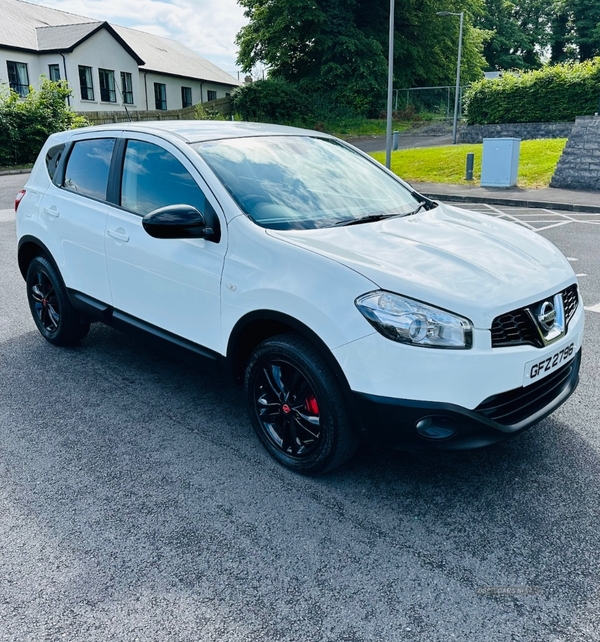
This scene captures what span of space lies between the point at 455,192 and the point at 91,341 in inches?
527

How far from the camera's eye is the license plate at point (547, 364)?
115 inches

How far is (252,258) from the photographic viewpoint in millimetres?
3258

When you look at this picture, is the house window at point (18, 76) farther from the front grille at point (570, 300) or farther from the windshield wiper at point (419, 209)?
the front grille at point (570, 300)

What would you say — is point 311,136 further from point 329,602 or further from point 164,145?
point 329,602

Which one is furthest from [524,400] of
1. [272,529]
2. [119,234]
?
[119,234]

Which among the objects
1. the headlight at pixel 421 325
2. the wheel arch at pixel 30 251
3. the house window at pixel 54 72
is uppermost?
the house window at pixel 54 72

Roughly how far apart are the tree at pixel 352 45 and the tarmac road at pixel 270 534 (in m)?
39.4

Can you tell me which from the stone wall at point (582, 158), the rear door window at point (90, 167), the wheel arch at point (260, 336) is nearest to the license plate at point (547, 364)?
the wheel arch at point (260, 336)

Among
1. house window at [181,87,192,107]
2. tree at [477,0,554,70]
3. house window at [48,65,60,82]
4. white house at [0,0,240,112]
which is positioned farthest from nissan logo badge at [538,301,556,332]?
tree at [477,0,554,70]

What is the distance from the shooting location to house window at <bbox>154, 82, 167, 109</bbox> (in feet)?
155

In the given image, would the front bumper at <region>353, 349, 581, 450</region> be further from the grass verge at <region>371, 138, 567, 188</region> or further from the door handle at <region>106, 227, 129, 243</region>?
the grass verge at <region>371, 138, 567, 188</region>

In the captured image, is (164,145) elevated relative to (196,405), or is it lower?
elevated

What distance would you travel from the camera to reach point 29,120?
2780 cm

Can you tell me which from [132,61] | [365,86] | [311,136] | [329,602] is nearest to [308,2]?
[365,86]
